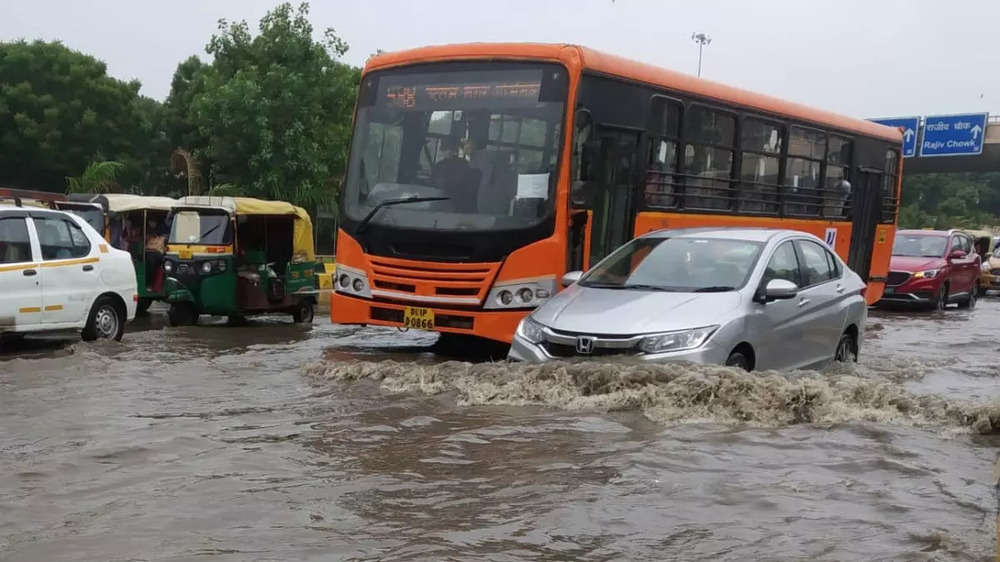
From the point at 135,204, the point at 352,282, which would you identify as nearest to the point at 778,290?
the point at 352,282

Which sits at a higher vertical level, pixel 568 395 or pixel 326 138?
pixel 326 138

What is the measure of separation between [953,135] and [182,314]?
36.6 metres

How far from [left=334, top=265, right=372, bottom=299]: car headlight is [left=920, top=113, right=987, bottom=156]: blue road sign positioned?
38.2 m

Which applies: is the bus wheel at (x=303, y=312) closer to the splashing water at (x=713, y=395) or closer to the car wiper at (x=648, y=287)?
the splashing water at (x=713, y=395)

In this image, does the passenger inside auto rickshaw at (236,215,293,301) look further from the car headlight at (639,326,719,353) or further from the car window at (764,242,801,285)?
the car headlight at (639,326,719,353)

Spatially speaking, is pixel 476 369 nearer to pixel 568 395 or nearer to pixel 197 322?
pixel 568 395

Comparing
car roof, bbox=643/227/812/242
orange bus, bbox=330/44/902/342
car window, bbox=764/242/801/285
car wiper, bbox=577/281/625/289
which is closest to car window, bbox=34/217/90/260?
orange bus, bbox=330/44/902/342

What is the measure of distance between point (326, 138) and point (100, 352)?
53.3 ft

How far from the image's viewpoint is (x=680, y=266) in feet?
28.3

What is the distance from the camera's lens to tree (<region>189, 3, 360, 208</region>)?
25297mm

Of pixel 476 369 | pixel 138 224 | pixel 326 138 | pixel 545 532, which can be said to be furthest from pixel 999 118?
pixel 545 532

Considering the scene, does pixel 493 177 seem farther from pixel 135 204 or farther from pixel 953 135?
pixel 953 135

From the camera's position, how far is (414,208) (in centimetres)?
1009

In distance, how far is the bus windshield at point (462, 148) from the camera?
988 cm
